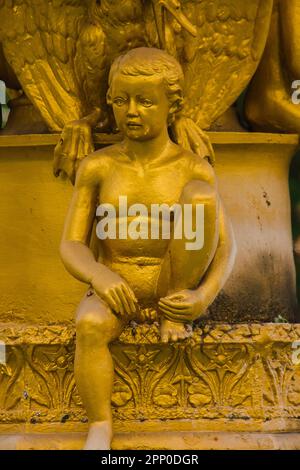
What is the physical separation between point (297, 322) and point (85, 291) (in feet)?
2.95

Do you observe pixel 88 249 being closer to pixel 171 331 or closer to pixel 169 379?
pixel 171 331

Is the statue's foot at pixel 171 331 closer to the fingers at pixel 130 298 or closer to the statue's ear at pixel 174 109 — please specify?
the fingers at pixel 130 298

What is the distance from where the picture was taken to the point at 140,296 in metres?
7.05

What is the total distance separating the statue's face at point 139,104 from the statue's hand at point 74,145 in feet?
1.02

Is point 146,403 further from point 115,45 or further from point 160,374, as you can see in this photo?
point 115,45

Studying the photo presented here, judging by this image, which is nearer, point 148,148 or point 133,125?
point 133,125

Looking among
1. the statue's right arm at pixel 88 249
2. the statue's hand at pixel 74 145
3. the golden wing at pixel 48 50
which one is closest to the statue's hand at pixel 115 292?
the statue's right arm at pixel 88 249

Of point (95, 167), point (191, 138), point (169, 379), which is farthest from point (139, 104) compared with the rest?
point (169, 379)

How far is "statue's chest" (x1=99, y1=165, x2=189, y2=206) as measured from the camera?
698 centimetres

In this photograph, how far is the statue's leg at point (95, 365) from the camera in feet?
22.3

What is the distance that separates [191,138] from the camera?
23.7ft

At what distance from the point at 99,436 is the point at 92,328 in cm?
38

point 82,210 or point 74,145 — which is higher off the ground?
point 74,145

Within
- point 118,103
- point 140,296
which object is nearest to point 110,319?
point 140,296
